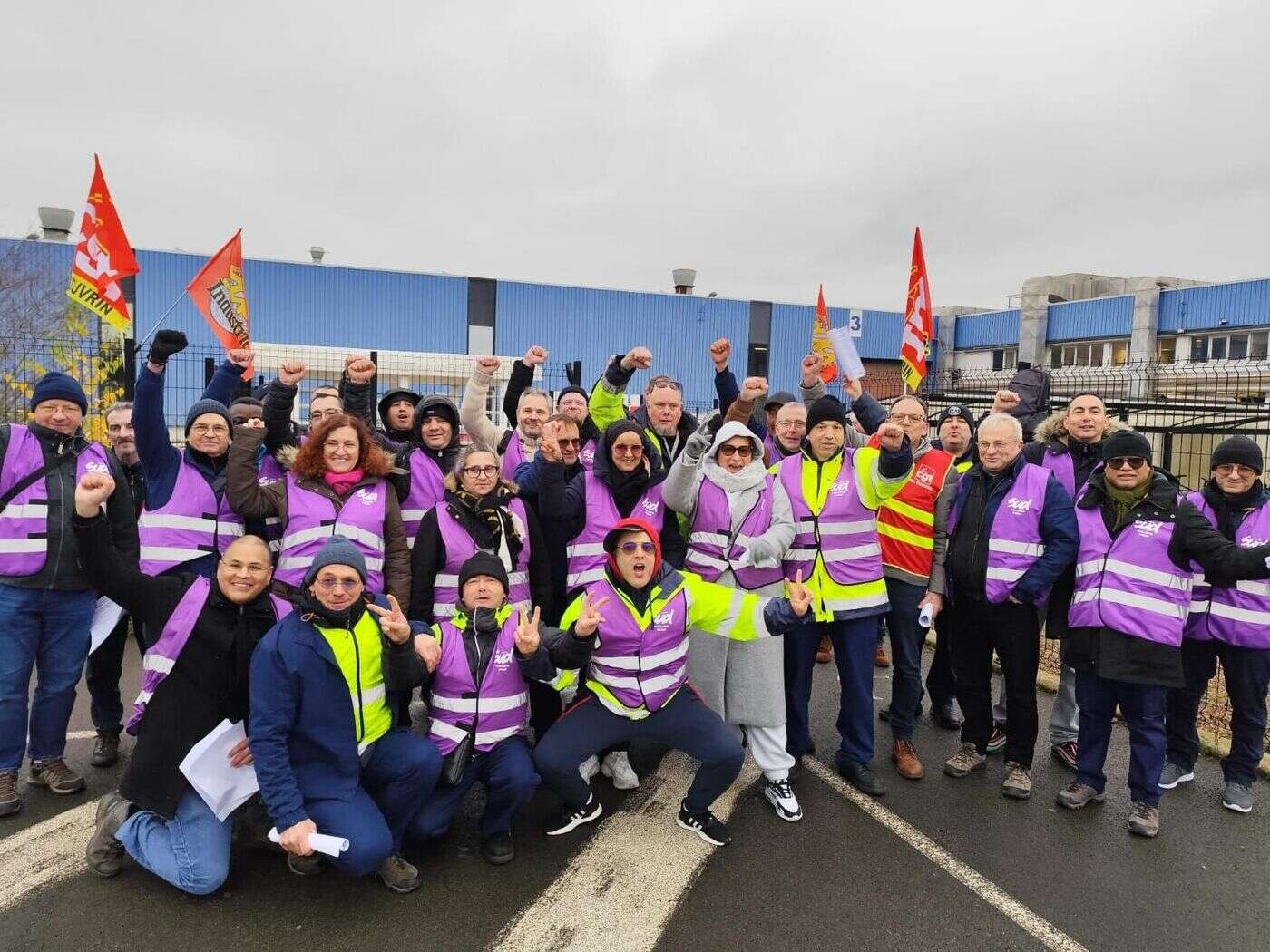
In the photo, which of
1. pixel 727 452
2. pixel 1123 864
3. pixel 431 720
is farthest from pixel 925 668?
pixel 431 720

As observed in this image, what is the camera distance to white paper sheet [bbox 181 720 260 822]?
3148 mm

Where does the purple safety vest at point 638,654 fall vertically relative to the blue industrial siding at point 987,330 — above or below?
below

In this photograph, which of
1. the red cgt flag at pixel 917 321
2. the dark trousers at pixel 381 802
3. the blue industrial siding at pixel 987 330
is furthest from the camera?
the blue industrial siding at pixel 987 330

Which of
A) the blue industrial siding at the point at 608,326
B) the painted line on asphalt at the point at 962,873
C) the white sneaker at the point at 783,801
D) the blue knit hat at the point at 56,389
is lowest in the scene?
the painted line on asphalt at the point at 962,873

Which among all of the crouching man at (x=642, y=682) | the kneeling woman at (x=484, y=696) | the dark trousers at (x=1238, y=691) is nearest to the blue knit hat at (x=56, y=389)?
the kneeling woman at (x=484, y=696)

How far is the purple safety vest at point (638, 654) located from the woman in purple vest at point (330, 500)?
1.08 meters

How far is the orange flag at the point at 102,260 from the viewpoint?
6.27 metres

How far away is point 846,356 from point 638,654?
8.92ft

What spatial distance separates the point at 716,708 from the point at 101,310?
5967 millimetres

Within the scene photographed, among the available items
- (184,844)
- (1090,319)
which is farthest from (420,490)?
(1090,319)

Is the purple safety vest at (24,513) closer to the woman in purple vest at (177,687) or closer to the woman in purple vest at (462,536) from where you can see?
the woman in purple vest at (177,687)

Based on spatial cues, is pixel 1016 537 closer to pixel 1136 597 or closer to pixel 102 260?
pixel 1136 597

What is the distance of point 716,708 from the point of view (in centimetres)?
400

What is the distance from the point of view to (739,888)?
3.27 meters
